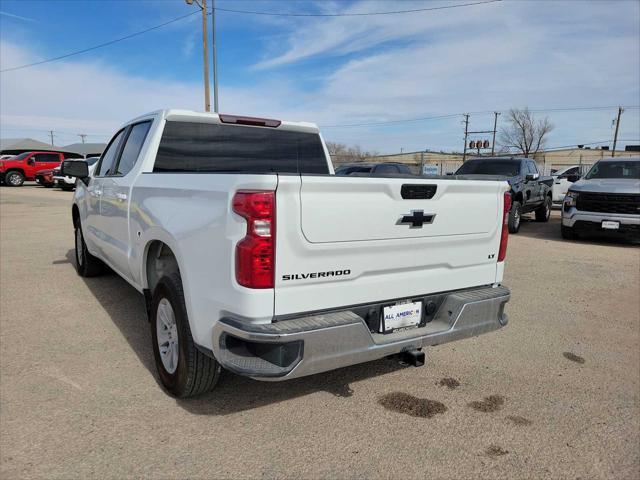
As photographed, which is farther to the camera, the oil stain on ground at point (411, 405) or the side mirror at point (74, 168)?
the side mirror at point (74, 168)

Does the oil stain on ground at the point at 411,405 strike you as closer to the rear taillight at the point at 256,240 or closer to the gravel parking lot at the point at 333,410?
the gravel parking lot at the point at 333,410

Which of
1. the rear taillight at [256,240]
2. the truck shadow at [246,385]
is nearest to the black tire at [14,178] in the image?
the truck shadow at [246,385]

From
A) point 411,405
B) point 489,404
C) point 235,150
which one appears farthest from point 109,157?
point 489,404

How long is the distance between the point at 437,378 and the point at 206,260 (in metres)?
2.06

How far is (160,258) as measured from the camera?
3.51 m

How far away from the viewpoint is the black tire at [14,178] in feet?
92.3

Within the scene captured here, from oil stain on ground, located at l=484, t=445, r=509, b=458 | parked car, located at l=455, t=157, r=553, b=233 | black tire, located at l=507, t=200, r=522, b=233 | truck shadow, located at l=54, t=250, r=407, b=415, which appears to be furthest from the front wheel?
oil stain on ground, located at l=484, t=445, r=509, b=458

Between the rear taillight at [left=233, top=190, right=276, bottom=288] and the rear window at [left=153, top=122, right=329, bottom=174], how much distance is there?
1801 millimetres

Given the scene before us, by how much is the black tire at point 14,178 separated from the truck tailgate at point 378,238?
3167 centimetres

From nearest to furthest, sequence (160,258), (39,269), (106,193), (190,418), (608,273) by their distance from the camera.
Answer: (190,418) → (160,258) → (106,193) → (39,269) → (608,273)

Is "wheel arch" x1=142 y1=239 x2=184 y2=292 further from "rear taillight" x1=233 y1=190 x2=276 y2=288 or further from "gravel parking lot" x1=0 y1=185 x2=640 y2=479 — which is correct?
"rear taillight" x1=233 y1=190 x2=276 y2=288

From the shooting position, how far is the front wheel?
92.3ft

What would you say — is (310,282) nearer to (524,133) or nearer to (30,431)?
(30,431)

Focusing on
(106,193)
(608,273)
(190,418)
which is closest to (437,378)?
(190,418)
